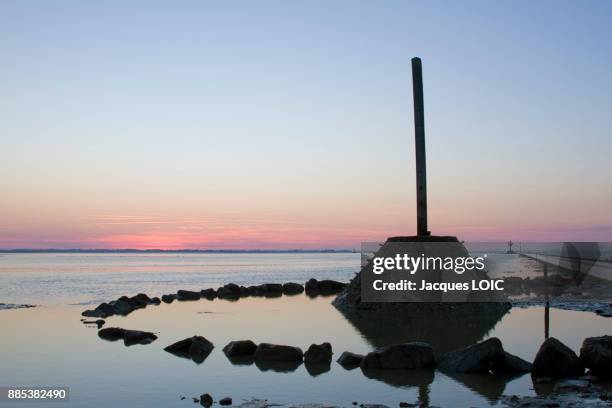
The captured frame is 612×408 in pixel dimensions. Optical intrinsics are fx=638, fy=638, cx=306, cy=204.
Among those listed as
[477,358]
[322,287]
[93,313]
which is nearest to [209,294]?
[322,287]

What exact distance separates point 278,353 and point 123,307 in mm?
16021

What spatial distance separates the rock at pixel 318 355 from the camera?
55.6ft

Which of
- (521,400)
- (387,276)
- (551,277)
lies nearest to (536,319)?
(387,276)

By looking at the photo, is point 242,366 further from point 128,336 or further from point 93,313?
point 93,313

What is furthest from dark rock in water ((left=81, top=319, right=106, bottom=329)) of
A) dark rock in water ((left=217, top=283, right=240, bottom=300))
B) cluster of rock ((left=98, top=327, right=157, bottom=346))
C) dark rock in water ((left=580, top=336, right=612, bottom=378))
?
dark rock in water ((left=580, top=336, right=612, bottom=378))

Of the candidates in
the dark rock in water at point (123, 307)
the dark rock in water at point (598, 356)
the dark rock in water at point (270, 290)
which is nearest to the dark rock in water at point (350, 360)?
the dark rock in water at point (598, 356)

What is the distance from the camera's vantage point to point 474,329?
77.8ft

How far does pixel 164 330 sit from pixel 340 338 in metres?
7.06

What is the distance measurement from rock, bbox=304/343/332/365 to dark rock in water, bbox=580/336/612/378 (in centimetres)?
630

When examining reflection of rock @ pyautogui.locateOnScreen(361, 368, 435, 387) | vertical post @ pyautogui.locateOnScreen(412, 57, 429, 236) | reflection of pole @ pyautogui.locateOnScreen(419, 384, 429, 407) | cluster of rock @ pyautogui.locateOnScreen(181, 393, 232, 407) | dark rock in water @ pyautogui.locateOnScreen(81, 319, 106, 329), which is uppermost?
vertical post @ pyautogui.locateOnScreen(412, 57, 429, 236)

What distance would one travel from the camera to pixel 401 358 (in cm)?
1619

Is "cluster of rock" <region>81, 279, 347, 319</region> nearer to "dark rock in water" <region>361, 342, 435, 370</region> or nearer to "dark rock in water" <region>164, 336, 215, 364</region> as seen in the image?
"dark rock in water" <region>164, 336, 215, 364</region>

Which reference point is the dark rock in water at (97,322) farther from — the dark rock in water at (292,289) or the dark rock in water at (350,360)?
the dark rock in water at (292,289)

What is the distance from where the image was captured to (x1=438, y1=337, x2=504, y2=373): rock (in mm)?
15555
